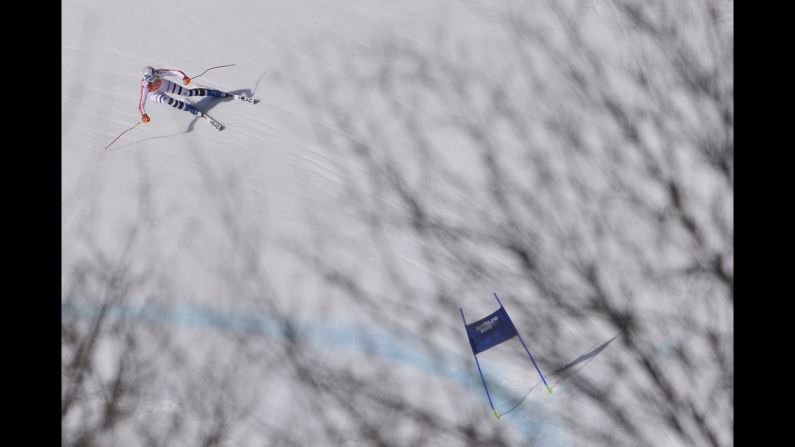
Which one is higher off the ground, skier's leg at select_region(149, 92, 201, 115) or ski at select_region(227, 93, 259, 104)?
ski at select_region(227, 93, 259, 104)

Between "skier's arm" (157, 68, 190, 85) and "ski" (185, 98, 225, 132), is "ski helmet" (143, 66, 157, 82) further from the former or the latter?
"ski" (185, 98, 225, 132)

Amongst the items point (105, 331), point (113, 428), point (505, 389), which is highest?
point (505, 389)

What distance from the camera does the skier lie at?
6.82m

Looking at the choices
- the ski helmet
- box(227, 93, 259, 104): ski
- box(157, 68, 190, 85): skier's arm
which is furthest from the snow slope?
the ski helmet

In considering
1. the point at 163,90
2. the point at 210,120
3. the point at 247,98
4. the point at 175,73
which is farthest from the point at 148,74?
the point at 247,98

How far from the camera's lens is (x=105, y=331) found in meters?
7.26

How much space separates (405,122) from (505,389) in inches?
115

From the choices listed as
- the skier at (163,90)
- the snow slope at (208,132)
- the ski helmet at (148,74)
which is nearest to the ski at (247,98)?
the snow slope at (208,132)

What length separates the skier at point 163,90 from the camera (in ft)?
22.4

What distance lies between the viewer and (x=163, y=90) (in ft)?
Result: 23.1

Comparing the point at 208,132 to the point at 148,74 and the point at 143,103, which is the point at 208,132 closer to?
the point at 143,103

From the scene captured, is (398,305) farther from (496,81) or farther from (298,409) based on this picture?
(496,81)

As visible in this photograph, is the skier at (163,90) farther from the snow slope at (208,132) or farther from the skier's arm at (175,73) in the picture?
the snow slope at (208,132)
